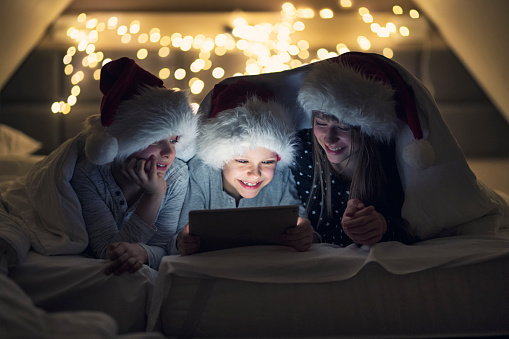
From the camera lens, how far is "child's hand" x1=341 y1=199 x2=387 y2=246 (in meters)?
1.02

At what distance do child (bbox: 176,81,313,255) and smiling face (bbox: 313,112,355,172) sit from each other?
9 centimetres

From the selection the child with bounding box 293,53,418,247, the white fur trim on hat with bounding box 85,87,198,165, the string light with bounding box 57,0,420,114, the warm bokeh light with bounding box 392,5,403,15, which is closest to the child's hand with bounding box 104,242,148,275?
the white fur trim on hat with bounding box 85,87,198,165

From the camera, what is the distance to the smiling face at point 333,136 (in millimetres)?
1147

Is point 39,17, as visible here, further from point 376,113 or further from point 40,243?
point 376,113

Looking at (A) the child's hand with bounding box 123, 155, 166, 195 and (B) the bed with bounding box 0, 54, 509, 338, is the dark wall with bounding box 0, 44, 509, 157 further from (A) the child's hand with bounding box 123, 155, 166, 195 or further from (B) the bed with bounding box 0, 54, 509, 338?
(B) the bed with bounding box 0, 54, 509, 338

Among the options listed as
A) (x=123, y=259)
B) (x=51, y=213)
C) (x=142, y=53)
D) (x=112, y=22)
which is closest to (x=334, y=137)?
(x=123, y=259)

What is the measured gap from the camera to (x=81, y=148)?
1206 millimetres

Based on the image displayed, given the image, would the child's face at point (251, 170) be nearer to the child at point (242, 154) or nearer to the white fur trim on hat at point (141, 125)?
the child at point (242, 154)

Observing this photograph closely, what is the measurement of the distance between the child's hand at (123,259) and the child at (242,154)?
131mm

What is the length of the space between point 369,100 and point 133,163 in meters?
0.63

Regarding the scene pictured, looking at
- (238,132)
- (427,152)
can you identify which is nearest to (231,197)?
(238,132)

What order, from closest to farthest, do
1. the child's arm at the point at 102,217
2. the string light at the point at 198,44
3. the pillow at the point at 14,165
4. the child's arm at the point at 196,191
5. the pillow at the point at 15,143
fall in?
the child's arm at the point at 102,217 < the child's arm at the point at 196,191 < the pillow at the point at 14,165 < the pillow at the point at 15,143 < the string light at the point at 198,44

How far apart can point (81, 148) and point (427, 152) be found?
92cm

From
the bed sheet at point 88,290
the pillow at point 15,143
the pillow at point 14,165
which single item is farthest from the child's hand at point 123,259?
the pillow at point 15,143
